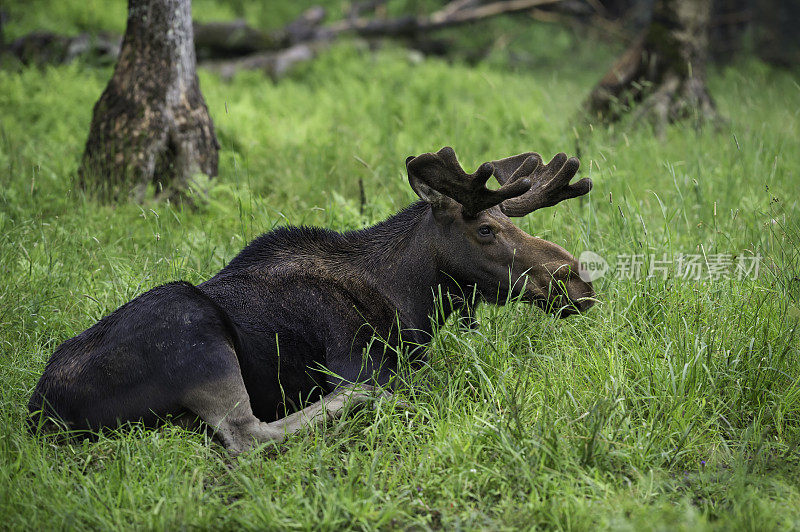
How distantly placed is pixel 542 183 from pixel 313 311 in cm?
166

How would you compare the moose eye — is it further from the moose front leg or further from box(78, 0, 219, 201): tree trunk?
box(78, 0, 219, 201): tree trunk

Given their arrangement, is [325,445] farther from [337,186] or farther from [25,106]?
[25,106]

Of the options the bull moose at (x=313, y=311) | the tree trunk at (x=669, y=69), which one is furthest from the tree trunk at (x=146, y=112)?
the tree trunk at (x=669, y=69)

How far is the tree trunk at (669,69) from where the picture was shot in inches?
381

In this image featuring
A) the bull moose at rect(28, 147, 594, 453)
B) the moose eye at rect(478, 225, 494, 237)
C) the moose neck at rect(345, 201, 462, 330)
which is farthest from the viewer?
the moose neck at rect(345, 201, 462, 330)

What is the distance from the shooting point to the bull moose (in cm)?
391

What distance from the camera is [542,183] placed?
483 cm

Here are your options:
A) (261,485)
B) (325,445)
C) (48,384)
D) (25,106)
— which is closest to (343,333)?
(325,445)

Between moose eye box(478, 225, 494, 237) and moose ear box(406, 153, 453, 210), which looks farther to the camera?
moose eye box(478, 225, 494, 237)

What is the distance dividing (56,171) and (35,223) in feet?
5.28

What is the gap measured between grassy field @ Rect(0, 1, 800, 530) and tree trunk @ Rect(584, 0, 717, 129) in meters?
1.71

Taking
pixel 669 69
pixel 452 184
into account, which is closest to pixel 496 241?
pixel 452 184

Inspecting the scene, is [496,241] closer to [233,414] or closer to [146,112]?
[233,414]

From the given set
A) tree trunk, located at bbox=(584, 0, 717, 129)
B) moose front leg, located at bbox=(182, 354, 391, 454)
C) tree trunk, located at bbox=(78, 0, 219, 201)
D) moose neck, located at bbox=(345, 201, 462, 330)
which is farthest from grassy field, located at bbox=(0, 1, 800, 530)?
tree trunk, located at bbox=(584, 0, 717, 129)
